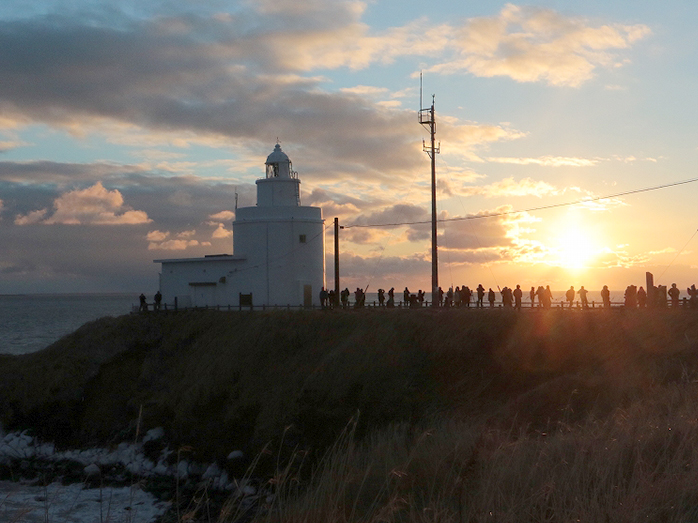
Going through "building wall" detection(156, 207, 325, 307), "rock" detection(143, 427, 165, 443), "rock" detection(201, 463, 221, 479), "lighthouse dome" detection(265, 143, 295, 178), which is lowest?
"rock" detection(201, 463, 221, 479)

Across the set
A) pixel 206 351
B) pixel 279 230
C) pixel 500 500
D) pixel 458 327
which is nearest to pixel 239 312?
pixel 206 351

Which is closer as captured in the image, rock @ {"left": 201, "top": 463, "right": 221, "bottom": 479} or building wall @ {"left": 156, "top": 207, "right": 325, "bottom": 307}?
rock @ {"left": 201, "top": 463, "right": 221, "bottom": 479}

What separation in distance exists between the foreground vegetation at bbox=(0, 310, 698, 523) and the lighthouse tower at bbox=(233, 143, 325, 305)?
6.10m

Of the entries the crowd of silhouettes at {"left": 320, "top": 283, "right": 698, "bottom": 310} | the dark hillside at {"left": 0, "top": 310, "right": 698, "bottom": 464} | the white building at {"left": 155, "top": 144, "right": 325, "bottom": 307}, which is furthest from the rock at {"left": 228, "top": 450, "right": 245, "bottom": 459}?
the white building at {"left": 155, "top": 144, "right": 325, "bottom": 307}

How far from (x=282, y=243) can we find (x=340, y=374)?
1955 centimetres

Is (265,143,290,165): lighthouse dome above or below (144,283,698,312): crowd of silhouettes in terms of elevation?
above

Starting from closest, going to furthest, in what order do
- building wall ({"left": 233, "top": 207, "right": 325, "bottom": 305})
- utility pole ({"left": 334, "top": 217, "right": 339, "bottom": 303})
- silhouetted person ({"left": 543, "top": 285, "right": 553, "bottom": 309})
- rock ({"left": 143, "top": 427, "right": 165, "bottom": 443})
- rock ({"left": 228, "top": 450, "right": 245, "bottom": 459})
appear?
1. rock ({"left": 228, "top": 450, "right": 245, "bottom": 459})
2. rock ({"left": 143, "top": 427, "right": 165, "bottom": 443})
3. silhouetted person ({"left": 543, "top": 285, "right": 553, "bottom": 309})
4. utility pole ({"left": 334, "top": 217, "right": 339, "bottom": 303})
5. building wall ({"left": 233, "top": 207, "right": 325, "bottom": 305})

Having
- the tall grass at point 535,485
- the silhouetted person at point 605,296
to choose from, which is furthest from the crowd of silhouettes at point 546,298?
the tall grass at point 535,485

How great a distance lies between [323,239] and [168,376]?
52.6ft

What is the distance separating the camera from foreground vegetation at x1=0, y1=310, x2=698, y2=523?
571 cm

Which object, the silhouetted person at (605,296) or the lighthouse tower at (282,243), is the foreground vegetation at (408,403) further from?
the lighthouse tower at (282,243)

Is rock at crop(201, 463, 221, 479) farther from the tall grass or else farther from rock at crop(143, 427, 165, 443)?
the tall grass

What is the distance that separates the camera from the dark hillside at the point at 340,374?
19.9 metres

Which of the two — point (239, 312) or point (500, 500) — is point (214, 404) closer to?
point (239, 312)
